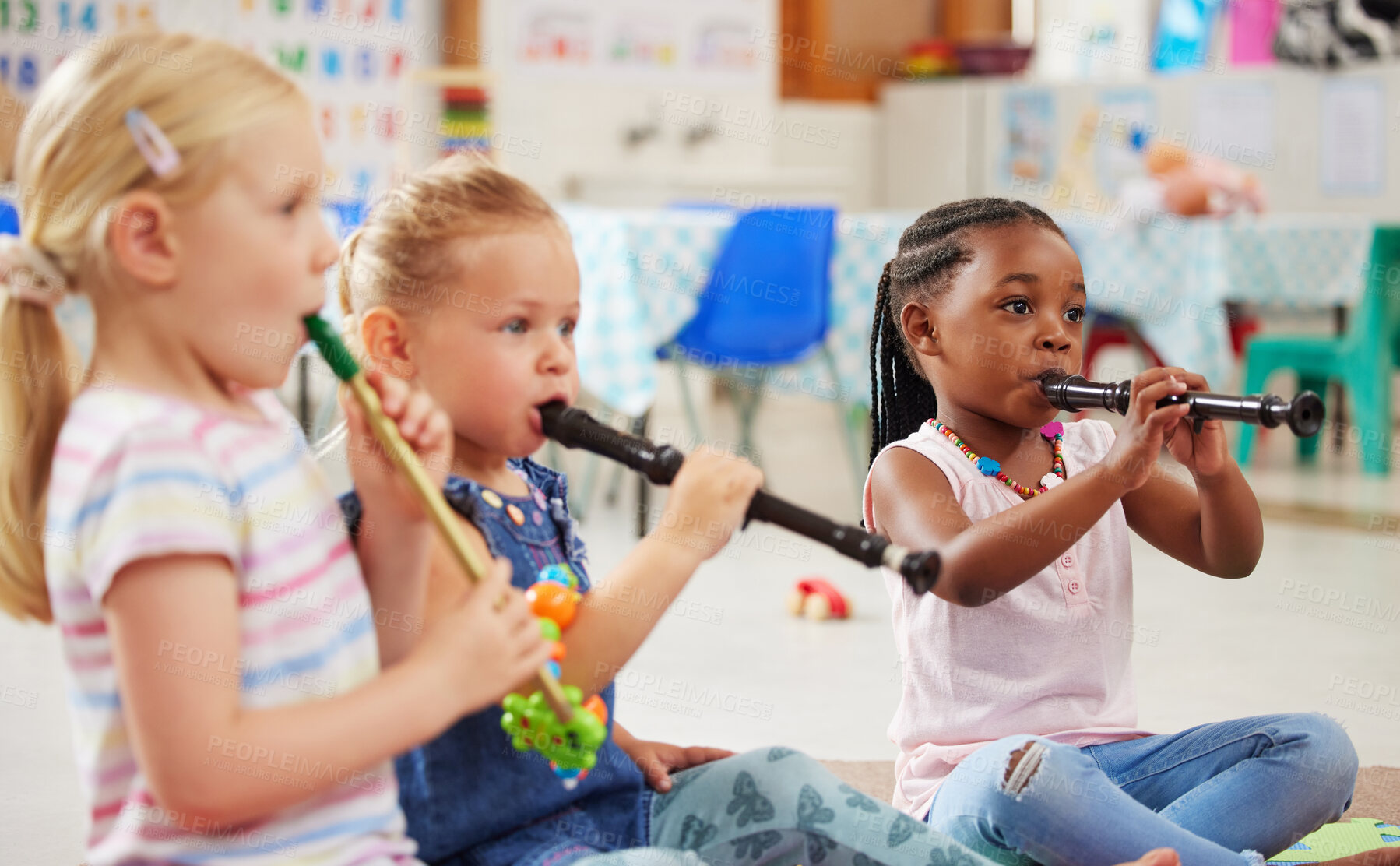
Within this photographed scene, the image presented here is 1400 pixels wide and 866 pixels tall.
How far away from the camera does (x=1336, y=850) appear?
1.29m

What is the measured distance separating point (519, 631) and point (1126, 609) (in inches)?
26.1

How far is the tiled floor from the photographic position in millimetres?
1720

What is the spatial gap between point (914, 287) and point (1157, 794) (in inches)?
18.3

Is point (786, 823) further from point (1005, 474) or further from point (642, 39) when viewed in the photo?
point (642, 39)

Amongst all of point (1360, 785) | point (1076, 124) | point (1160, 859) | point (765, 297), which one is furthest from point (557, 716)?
point (1076, 124)

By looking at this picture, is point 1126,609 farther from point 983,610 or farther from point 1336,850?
point 1336,850

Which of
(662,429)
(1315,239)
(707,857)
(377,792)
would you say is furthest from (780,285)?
(377,792)

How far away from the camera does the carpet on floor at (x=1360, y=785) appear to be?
1438 millimetres

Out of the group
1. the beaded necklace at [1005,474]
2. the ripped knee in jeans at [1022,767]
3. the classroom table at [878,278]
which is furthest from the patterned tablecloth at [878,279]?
the ripped knee in jeans at [1022,767]

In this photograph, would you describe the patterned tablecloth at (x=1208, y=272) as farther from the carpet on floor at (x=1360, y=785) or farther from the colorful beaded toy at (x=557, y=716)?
the colorful beaded toy at (x=557, y=716)

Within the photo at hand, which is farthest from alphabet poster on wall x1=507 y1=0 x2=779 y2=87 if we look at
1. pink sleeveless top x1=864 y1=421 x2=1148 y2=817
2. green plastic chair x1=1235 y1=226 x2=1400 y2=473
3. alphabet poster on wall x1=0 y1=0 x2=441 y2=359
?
pink sleeveless top x1=864 y1=421 x2=1148 y2=817

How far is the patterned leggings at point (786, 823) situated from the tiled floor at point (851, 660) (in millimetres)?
720

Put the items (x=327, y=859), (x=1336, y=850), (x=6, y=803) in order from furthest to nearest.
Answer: (x=6, y=803)
(x=1336, y=850)
(x=327, y=859)

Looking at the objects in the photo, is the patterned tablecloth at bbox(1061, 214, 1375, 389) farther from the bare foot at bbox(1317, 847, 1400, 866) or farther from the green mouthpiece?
the green mouthpiece
